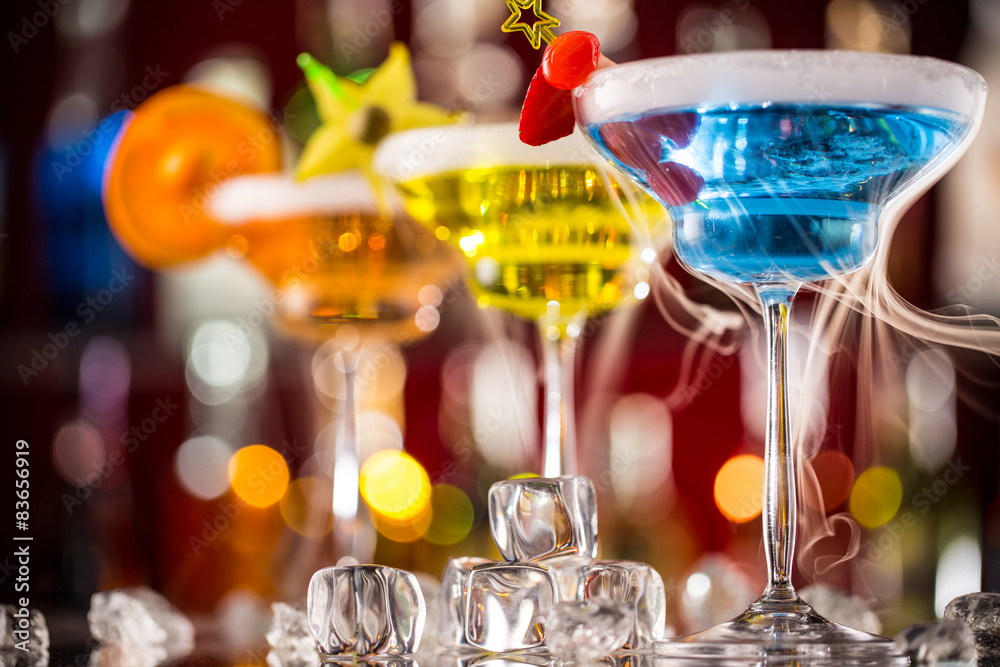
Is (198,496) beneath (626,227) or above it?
beneath

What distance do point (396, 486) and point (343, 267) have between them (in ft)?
6.04

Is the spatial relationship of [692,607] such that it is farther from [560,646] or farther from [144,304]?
[144,304]

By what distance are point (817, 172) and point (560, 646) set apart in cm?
32

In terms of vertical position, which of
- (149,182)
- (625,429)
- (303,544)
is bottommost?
(303,544)

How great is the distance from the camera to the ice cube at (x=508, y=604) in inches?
26.6

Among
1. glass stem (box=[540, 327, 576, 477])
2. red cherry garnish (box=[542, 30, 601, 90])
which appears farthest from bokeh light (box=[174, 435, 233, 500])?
red cherry garnish (box=[542, 30, 601, 90])

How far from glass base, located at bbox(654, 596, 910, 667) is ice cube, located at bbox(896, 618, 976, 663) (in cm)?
2

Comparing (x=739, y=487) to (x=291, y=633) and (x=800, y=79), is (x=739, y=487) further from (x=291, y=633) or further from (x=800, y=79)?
(x=800, y=79)

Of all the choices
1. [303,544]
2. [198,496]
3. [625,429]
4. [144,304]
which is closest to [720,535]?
[625,429]

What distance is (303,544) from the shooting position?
9.79 ft

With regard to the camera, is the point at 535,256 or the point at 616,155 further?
the point at 535,256

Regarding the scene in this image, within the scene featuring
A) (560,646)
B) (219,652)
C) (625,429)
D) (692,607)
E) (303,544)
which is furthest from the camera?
(303,544)

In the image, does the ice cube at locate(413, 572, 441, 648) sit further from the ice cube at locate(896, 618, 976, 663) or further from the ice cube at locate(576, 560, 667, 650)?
the ice cube at locate(896, 618, 976, 663)

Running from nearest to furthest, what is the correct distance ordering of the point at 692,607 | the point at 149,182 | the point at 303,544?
the point at 692,607
the point at 149,182
the point at 303,544
